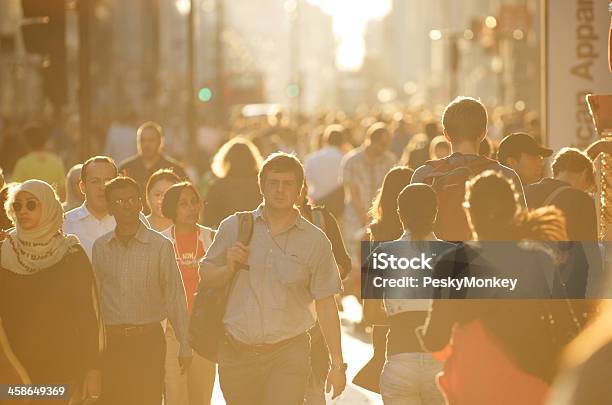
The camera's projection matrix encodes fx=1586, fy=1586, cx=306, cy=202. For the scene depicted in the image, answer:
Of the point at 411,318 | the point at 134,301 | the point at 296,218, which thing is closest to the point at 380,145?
the point at 134,301

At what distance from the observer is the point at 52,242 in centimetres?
745

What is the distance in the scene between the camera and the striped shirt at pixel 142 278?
8.51 meters

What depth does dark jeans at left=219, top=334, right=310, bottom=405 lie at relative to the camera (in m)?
7.52

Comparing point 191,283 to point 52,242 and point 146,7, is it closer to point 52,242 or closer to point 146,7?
point 52,242

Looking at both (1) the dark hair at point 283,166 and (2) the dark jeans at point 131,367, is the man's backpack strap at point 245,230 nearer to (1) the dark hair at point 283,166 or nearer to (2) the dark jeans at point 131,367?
(1) the dark hair at point 283,166

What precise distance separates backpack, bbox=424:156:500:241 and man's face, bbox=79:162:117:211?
7.99 ft

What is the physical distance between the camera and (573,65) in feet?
51.6

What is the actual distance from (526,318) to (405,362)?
1.63m

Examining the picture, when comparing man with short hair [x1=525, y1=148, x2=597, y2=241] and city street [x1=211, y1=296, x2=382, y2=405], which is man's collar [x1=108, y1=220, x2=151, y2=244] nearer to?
man with short hair [x1=525, y1=148, x2=597, y2=241]

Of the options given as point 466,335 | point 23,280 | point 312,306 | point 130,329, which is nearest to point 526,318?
point 466,335

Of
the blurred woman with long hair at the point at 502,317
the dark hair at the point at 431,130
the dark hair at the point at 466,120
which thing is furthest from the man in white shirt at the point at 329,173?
the blurred woman with long hair at the point at 502,317

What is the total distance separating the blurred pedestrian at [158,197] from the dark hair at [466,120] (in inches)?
99.9

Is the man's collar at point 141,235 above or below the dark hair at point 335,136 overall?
below

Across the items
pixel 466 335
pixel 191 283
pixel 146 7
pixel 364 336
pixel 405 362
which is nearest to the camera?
pixel 466 335
